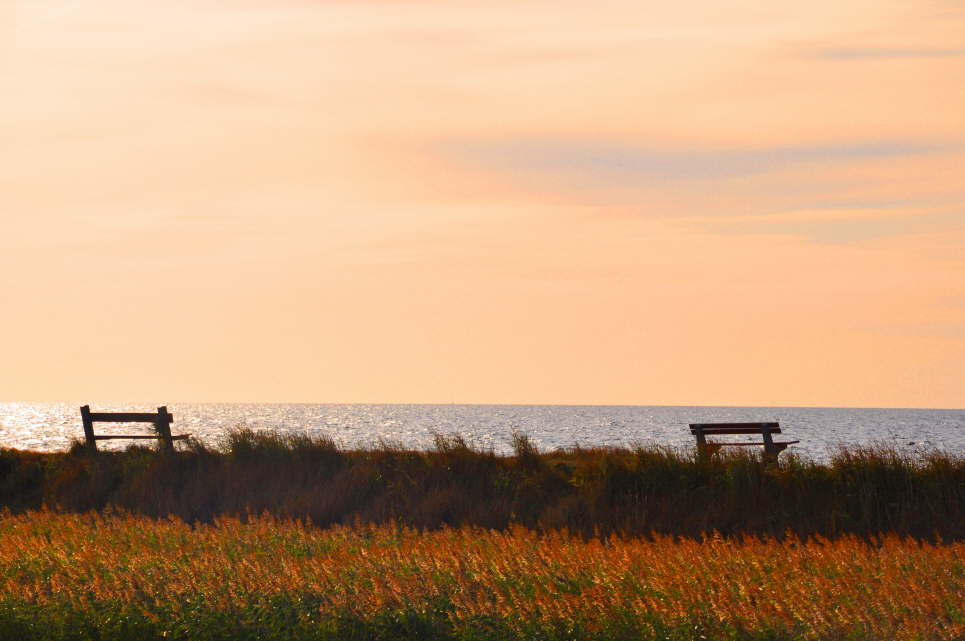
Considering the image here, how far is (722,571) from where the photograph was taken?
10.1 metres

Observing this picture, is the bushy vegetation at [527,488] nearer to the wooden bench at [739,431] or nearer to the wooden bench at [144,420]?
the wooden bench at [739,431]

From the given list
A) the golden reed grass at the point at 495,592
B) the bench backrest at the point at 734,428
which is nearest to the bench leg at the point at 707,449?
the bench backrest at the point at 734,428

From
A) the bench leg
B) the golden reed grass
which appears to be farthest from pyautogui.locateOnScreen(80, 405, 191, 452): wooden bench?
the bench leg

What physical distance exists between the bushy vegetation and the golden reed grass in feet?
14.6

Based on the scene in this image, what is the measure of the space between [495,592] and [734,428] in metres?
12.6

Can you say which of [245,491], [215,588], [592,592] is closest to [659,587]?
[592,592]

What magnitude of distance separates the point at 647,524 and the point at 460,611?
8338mm

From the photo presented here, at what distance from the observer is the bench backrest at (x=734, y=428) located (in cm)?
1991

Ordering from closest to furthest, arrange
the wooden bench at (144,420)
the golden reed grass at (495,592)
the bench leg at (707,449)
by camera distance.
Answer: the golden reed grass at (495,592)
the bench leg at (707,449)
the wooden bench at (144,420)

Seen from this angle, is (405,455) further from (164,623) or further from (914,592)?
(914,592)

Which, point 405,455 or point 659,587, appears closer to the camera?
point 659,587

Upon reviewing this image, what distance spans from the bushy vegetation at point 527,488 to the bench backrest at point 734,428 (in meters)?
1.39

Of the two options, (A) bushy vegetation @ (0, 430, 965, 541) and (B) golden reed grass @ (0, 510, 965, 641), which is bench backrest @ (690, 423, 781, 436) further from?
(B) golden reed grass @ (0, 510, 965, 641)

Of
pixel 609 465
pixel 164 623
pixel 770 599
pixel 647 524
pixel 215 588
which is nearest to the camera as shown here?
pixel 770 599
